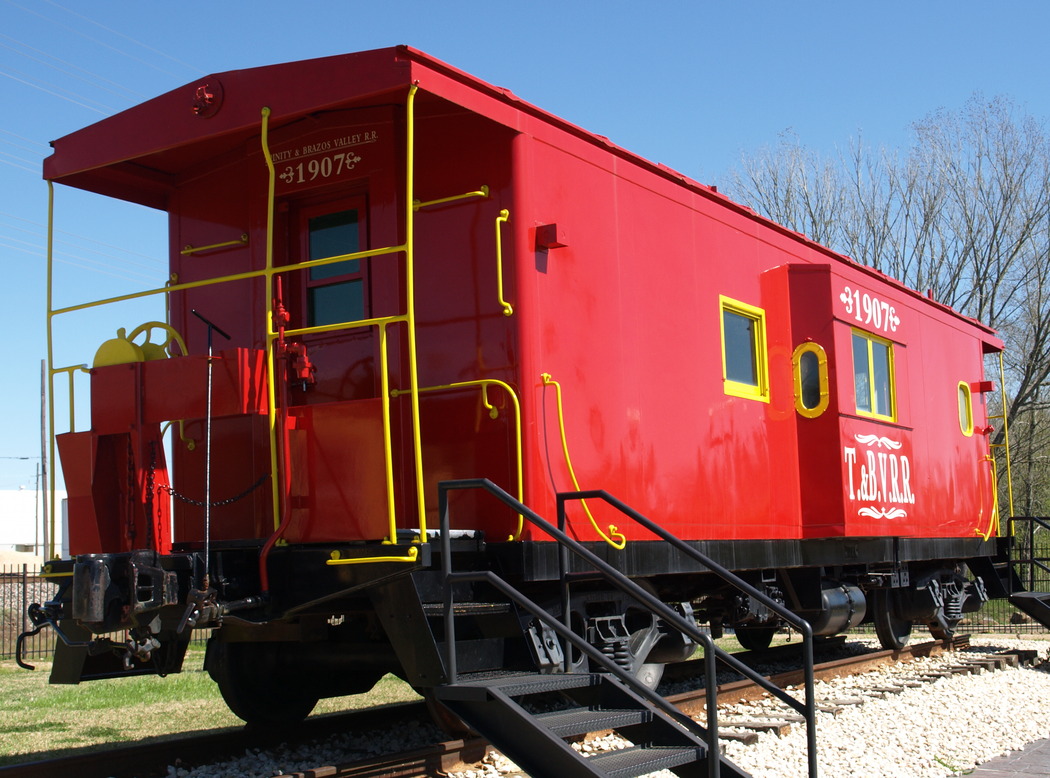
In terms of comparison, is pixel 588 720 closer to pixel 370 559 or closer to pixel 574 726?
pixel 574 726

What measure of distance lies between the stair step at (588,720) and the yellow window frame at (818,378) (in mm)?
4171

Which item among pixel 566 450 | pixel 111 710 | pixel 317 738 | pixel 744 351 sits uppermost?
pixel 744 351

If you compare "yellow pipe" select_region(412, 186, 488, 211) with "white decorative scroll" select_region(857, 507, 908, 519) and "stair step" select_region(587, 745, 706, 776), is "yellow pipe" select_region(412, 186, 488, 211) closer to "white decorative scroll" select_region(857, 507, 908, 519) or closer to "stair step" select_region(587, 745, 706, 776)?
"stair step" select_region(587, 745, 706, 776)

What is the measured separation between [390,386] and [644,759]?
8.49 ft

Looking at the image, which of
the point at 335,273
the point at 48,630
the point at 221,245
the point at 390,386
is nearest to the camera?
the point at 390,386

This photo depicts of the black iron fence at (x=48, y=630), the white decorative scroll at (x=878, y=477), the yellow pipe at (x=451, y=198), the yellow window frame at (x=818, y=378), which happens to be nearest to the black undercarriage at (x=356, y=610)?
the white decorative scroll at (x=878, y=477)

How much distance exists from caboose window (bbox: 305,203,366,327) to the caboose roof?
25.8 inches

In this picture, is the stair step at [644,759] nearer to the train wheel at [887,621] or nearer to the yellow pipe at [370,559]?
the yellow pipe at [370,559]

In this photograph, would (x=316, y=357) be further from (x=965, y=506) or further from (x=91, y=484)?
(x=965, y=506)

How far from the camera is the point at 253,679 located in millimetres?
7395

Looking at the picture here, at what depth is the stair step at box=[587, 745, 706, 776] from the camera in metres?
4.91

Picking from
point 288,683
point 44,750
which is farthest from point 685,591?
point 44,750

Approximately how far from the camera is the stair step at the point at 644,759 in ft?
Answer: 16.1

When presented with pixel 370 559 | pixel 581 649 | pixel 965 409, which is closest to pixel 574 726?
pixel 581 649
